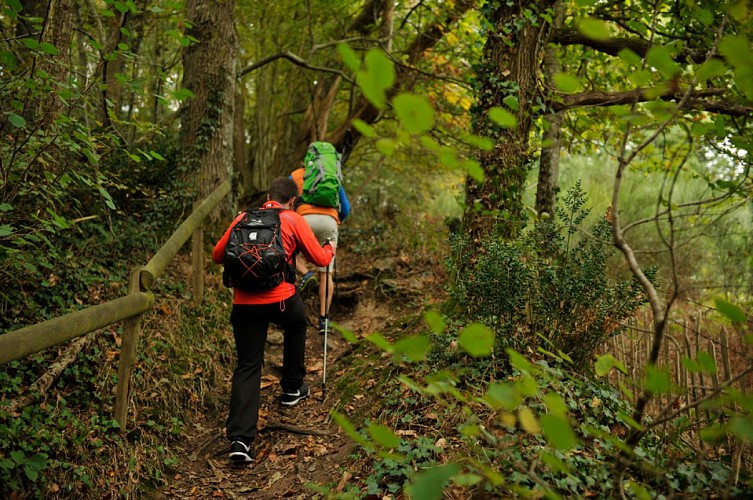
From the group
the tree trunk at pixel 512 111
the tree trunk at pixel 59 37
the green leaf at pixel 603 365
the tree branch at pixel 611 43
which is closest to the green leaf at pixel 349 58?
the green leaf at pixel 603 365

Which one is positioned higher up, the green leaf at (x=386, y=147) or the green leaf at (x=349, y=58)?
the green leaf at (x=349, y=58)

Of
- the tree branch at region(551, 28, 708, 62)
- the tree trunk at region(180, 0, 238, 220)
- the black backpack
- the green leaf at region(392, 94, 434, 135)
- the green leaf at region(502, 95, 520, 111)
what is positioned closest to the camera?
the green leaf at region(392, 94, 434, 135)

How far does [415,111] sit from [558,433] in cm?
97

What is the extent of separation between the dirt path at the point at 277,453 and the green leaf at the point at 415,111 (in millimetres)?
2995

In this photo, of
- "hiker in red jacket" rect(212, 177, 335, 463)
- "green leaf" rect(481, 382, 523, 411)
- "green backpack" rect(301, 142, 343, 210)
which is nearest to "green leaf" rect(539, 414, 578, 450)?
"green leaf" rect(481, 382, 523, 411)

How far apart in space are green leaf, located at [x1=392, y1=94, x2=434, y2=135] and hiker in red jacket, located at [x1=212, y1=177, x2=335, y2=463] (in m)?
3.31

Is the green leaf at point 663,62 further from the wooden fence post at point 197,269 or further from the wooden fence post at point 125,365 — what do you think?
the wooden fence post at point 197,269

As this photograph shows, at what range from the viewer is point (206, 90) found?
23.9ft

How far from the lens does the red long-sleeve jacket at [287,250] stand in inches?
182

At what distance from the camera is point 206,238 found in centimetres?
716

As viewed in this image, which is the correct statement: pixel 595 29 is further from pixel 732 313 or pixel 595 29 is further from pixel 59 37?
pixel 59 37

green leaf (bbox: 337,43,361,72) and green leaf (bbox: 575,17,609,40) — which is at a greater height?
green leaf (bbox: 575,17,609,40)

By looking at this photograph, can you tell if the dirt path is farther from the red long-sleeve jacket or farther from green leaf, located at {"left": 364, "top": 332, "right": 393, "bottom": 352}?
green leaf, located at {"left": 364, "top": 332, "right": 393, "bottom": 352}

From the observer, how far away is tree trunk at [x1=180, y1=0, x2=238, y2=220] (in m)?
7.25
